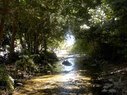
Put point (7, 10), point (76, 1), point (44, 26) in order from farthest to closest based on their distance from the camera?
point (44, 26) < point (76, 1) < point (7, 10)

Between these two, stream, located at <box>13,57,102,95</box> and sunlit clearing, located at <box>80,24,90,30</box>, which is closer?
stream, located at <box>13,57,102,95</box>

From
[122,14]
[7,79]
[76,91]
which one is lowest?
[76,91]

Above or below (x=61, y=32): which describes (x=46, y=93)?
below

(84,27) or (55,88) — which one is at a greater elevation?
(84,27)

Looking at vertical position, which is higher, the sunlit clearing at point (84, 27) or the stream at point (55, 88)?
the sunlit clearing at point (84, 27)

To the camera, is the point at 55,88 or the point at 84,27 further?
the point at 84,27

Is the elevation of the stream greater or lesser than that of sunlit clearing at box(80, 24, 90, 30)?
lesser

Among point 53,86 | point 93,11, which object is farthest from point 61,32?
point 53,86

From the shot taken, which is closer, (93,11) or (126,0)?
(126,0)

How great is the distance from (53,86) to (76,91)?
2705 mm

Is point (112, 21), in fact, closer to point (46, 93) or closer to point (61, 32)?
point (46, 93)

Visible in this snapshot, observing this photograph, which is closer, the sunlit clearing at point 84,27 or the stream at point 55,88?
the stream at point 55,88

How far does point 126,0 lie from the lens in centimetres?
1803

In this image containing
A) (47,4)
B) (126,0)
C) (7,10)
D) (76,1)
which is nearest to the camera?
(126,0)
